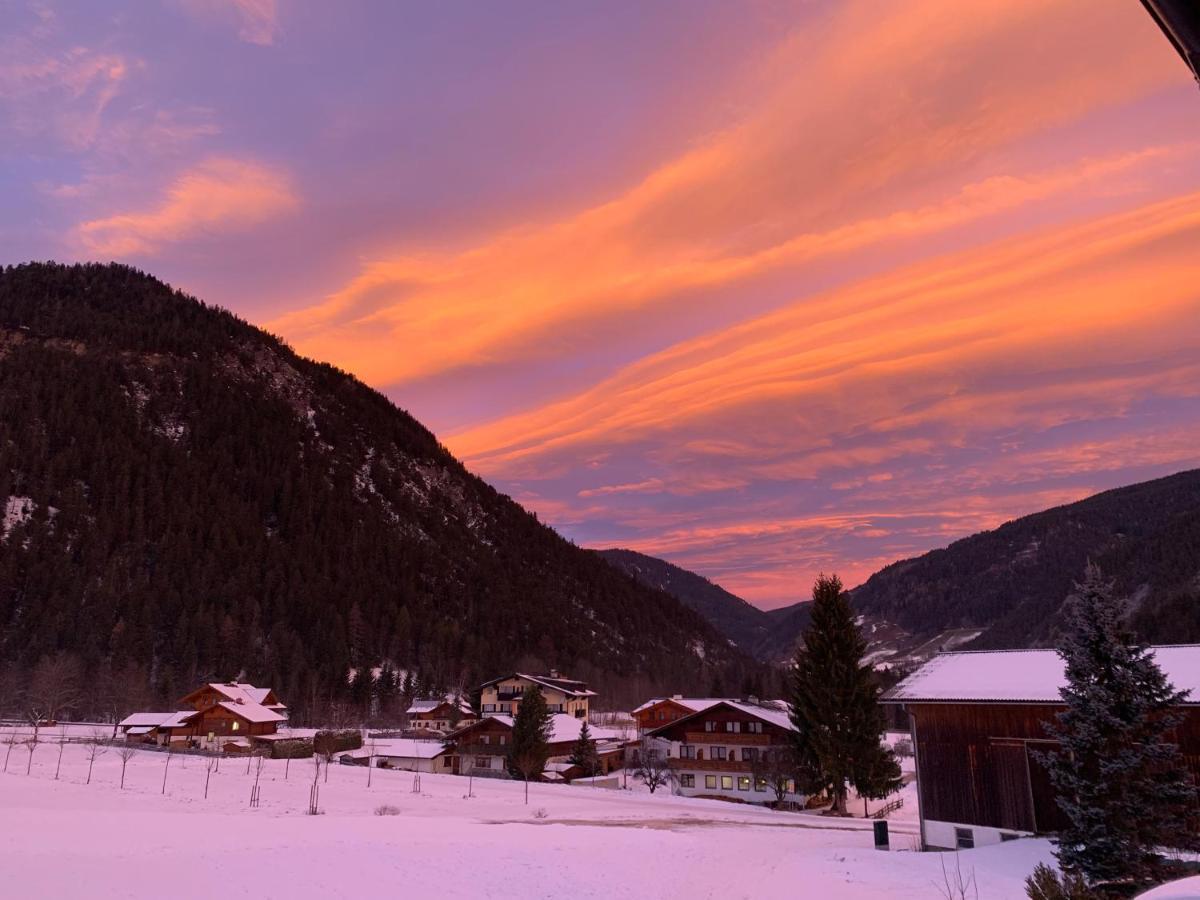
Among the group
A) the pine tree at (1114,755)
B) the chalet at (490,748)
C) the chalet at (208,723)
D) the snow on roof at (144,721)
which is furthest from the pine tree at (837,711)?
the snow on roof at (144,721)

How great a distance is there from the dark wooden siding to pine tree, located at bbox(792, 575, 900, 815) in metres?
19.3

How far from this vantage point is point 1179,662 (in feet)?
101

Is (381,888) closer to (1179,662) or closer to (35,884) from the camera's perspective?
(35,884)

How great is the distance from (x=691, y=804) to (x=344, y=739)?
5206 cm

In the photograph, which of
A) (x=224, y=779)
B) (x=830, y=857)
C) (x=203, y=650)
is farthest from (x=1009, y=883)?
(x=203, y=650)

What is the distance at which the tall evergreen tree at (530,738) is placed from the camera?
7150 cm

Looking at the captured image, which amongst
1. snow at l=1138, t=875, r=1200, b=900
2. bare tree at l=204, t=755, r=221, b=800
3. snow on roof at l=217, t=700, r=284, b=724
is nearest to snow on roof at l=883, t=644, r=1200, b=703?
snow at l=1138, t=875, r=1200, b=900

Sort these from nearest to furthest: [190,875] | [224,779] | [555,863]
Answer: [190,875]
[555,863]
[224,779]

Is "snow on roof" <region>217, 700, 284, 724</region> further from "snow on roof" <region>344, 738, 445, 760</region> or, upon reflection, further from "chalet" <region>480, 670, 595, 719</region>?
"chalet" <region>480, 670, 595, 719</region>

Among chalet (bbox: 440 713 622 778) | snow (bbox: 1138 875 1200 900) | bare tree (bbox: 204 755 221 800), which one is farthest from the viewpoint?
chalet (bbox: 440 713 622 778)

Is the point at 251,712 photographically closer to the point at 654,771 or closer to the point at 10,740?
the point at 10,740

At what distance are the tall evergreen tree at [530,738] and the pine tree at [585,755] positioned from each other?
5991 millimetres

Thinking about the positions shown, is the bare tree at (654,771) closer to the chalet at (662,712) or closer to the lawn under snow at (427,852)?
the chalet at (662,712)

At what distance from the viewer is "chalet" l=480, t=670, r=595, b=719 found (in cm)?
10988
